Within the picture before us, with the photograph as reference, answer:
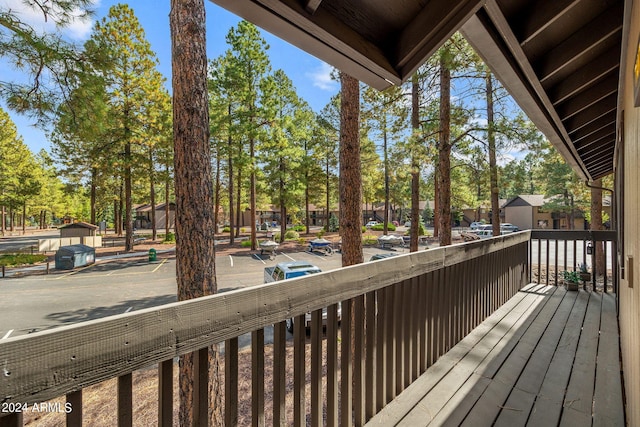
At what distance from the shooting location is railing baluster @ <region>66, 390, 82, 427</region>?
31.2 inches

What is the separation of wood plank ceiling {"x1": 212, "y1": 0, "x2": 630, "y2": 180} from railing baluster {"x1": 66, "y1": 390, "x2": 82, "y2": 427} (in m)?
1.31

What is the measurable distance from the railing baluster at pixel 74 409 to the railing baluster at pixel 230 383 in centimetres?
45

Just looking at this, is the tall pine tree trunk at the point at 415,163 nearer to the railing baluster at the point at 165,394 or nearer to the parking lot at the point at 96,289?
the parking lot at the point at 96,289

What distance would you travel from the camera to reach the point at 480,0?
4.25ft

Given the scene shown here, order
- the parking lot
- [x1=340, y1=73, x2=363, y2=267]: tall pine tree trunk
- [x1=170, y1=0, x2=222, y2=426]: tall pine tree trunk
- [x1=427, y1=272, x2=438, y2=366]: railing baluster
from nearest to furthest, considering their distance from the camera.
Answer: [x1=427, y1=272, x2=438, y2=366]: railing baluster
[x1=170, y1=0, x2=222, y2=426]: tall pine tree trunk
[x1=340, y1=73, x2=363, y2=267]: tall pine tree trunk
the parking lot

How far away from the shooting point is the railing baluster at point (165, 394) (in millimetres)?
977

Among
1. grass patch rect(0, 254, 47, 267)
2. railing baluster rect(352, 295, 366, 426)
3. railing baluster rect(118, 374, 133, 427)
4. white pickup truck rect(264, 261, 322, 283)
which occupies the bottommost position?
grass patch rect(0, 254, 47, 267)

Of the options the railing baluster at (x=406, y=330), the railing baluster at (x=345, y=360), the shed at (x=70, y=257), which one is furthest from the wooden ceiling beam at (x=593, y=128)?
the shed at (x=70, y=257)

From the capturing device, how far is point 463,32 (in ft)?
5.23

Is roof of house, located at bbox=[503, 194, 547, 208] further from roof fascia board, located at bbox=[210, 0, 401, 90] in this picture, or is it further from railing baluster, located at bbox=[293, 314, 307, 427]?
railing baluster, located at bbox=[293, 314, 307, 427]

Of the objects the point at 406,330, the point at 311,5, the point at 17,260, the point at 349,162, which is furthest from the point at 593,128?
the point at 17,260

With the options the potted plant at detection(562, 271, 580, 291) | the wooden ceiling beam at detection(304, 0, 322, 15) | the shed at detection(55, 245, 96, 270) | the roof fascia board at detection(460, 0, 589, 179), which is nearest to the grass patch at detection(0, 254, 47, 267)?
the shed at detection(55, 245, 96, 270)

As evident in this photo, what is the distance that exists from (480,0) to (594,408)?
2.54 meters

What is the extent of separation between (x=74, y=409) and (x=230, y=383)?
49 cm
